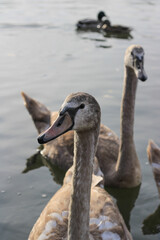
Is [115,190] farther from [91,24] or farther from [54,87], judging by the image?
[91,24]

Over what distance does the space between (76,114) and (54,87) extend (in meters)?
6.91

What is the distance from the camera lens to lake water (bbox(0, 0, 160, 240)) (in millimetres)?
6012

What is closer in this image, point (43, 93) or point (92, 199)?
point (92, 199)

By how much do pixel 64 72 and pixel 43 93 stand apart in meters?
1.83

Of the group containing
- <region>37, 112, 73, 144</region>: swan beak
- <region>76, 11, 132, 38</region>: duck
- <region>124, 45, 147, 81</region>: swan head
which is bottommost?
<region>76, 11, 132, 38</region>: duck

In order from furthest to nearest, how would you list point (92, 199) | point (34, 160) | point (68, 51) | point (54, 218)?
point (68, 51) < point (34, 160) < point (92, 199) < point (54, 218)

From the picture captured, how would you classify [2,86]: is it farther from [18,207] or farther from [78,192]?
[78,192]

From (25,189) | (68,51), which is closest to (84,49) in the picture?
(68,51)

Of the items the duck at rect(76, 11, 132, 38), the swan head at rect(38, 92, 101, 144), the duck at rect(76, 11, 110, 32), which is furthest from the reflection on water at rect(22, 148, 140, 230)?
the duck at rect(76, 11, 110, 32)

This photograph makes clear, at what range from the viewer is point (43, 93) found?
32.7ft

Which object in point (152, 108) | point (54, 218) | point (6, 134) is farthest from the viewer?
point (152, 108)

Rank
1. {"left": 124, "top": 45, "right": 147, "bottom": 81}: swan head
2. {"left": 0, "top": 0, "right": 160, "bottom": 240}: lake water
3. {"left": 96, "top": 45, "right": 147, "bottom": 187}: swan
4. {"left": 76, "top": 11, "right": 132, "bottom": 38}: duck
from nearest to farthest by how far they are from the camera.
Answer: {"left": 124, "top": 45, "right": 147, "bottom": 81}: swan head → {"left": 0, "top": 0, "right": 160, "bottom": 240}: lake water → {"left": 96, "top": 45, "right": 147, "bottom": 187}: swan → {"left": 76, "top": 11, "right": 132, "bottom": 38}: duck

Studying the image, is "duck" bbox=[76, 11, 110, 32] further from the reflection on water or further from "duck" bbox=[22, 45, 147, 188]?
"duck" bbox=[22, 45, 147, 188]

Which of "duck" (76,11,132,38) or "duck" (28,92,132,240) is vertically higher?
"duck" (28,92,132,240)
